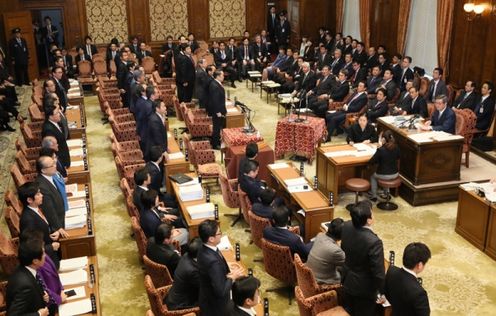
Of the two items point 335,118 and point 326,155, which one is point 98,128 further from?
point 326,155

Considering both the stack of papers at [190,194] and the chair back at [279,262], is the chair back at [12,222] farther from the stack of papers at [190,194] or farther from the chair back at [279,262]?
the chair back at [279,262]

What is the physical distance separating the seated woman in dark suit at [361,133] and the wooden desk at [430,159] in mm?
574

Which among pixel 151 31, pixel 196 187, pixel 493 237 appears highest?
pixel 151 31

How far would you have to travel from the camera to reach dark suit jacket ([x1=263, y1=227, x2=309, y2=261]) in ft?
20.1

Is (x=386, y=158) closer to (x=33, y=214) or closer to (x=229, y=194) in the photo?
(x=229, y=194)

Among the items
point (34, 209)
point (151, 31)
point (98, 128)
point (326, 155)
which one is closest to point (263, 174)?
point (326, 155)

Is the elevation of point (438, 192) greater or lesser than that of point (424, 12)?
lesser

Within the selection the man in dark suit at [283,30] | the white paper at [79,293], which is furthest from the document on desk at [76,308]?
the man in dark suit at [283,30]

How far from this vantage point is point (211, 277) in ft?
15.9

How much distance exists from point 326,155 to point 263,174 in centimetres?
109

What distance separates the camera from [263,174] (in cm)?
932

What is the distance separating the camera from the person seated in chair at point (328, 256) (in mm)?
5582

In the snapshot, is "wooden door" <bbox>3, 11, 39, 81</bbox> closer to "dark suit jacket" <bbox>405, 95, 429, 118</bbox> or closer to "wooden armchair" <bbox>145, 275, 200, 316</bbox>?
"dark suit jacket" <bbox>405, 95, 429, 118</bbox>

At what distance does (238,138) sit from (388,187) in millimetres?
2650
